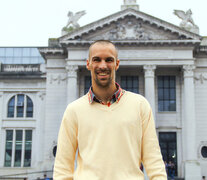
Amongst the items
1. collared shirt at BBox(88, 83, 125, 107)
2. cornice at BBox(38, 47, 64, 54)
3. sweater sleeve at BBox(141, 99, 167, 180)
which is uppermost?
cornice at BBox(38, 47, 64, 54)

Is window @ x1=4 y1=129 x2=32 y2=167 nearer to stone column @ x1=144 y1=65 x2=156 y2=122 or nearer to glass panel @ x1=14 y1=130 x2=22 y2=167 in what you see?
glass panel @ x1=14 y1=130 x2=22 y2=167

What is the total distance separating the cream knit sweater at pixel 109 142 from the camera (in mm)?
2344

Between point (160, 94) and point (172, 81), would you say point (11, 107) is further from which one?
point (172, 81)

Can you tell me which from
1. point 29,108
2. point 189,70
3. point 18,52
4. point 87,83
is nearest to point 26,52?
point 18,52

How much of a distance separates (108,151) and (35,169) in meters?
28.7

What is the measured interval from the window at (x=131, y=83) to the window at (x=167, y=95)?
6.73 ft

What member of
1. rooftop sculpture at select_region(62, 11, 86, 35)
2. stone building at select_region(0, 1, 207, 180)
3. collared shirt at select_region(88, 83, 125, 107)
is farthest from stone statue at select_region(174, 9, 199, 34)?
collared shirt at select_region(88, 83, 125, 107)

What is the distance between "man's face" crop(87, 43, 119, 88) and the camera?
2.47 m

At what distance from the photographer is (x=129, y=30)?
2858 cm

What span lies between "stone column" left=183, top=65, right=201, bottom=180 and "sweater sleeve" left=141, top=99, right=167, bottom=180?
2537 centimetres

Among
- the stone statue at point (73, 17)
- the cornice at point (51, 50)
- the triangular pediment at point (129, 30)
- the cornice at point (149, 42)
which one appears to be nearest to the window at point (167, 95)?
the cornice at point (149, 42)

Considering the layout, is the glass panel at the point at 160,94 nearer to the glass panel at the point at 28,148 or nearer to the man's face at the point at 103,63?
the glass panel at the point at 28,148

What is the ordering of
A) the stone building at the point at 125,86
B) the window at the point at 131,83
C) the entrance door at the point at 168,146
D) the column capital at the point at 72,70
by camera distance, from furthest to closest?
the window at the point at 131,83, the entrance door at the point at 168,146, the column capital at the point at 72,70, the stone building at the point at 125,86

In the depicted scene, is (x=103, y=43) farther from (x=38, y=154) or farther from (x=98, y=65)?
(x=38, y=154)
